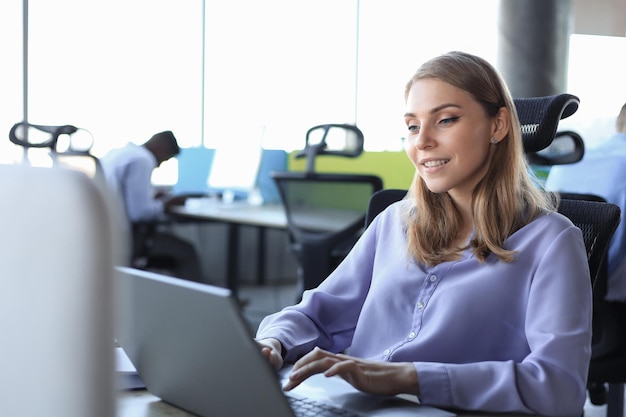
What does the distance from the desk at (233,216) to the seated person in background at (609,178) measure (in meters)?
1.95

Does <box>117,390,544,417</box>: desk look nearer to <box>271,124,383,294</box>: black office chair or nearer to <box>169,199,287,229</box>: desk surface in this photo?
<box>271,124,383,294</box>: black office chair

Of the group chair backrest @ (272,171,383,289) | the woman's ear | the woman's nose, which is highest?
the woman's ear

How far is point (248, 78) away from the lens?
6500 millimetres

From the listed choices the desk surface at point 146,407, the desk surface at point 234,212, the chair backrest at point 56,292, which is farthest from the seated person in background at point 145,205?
the chair backrest at point 56,292

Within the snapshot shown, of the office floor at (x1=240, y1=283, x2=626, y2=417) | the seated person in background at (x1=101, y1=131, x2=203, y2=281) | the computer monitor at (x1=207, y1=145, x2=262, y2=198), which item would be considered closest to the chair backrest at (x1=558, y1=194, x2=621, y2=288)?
the seated person in background at (x1=101, y1=131, x2=203, y2=281)

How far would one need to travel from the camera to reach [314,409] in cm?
101

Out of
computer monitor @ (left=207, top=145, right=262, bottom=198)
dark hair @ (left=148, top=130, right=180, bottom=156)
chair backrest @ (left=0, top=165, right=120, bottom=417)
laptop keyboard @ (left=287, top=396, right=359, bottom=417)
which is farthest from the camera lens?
computer monitor @ (left=207, top=145, right=262, bottom=198)

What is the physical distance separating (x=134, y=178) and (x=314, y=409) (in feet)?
12.1

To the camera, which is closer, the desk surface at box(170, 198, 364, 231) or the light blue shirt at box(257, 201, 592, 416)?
the light blue shirt at box(257, 201, 592, 416)

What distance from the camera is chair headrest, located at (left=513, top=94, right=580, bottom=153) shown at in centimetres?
149

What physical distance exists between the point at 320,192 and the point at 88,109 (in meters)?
2.61

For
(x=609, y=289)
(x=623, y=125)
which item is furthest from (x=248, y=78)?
(x=609, y=289)

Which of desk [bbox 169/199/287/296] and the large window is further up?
the large window

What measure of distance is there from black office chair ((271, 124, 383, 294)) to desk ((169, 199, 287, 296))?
0.49 m
